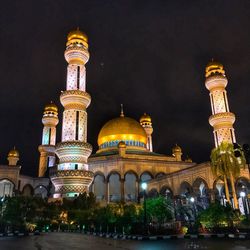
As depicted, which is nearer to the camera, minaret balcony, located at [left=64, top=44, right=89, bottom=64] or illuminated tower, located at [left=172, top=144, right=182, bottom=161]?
minaret balcony, located at [left=64, top=44, right=89, bottom=64]

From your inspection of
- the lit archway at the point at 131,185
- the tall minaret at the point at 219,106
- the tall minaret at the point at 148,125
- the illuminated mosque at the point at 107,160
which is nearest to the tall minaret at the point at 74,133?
the illuminated mosque at the point at 107,160

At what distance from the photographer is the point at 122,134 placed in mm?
49875

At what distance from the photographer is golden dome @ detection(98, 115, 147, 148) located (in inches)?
1966

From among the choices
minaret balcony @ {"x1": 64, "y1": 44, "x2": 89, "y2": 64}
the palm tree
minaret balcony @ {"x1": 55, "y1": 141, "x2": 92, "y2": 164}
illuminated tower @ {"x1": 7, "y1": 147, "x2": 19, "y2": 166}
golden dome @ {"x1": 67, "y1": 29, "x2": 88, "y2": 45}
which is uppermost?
golden dome @ {"x1": 67, "y1": 29, "x2": 88, "y2": 45}

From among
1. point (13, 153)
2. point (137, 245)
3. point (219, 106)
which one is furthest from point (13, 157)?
point (137, 245)

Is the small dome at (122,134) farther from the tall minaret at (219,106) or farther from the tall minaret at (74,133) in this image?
the tall minaret at (219,106)

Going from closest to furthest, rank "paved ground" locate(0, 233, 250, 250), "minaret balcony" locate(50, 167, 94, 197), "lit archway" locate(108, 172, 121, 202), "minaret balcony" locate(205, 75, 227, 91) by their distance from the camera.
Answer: "paved ground" locate(0, 233, 250, 250) → "minaret balcony" locate(50, 167, 94, 197) → "minaret balcony" locate(205, 75, 227, 91) → "lit archway" locate(108, 172, 121, 202)

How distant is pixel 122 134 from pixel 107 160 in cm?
748

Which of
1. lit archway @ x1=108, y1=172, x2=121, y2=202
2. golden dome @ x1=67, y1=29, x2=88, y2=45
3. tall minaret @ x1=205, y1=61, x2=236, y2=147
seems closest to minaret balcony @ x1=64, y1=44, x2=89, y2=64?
golden dome @ x1=67, y1=29, x2=88, y2=45

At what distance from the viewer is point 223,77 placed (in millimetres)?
39438

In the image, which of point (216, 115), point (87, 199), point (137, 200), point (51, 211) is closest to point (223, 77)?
point (216, 115)

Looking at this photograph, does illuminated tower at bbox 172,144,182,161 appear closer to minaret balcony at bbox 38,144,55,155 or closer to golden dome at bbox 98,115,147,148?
golden dome at bbox 98,115,147,148

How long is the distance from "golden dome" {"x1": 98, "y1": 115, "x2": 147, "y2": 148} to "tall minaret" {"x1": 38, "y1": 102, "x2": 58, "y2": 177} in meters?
8.00

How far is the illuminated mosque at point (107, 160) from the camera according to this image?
34.6 metres
